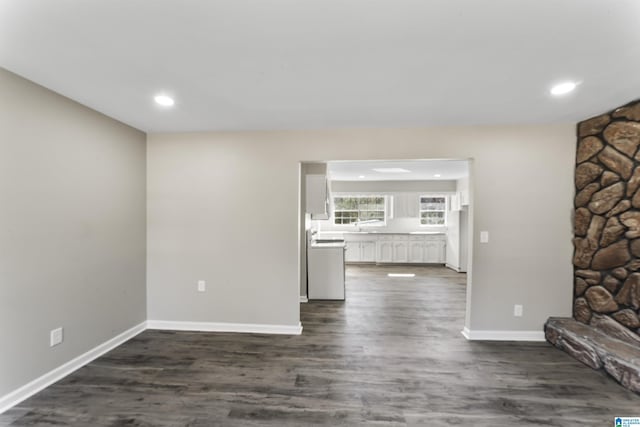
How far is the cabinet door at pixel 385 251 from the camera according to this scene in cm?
741

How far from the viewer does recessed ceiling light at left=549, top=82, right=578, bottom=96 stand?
203cm

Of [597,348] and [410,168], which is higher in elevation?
[410,168]

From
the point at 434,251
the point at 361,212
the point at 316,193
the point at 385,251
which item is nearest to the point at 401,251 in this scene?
the point at 385,251

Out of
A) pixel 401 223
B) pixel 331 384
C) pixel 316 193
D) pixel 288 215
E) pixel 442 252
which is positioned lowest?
pixel 331 384

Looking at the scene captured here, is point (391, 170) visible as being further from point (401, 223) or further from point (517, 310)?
point (517, 310)

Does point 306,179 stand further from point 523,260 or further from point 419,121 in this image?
point 523,260

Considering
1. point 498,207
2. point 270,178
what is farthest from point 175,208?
point 498,207

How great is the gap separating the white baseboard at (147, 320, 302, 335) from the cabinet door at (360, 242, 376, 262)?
4460 millimetres

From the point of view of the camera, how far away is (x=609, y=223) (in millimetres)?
2564

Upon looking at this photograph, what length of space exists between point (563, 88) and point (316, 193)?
9.97 ft

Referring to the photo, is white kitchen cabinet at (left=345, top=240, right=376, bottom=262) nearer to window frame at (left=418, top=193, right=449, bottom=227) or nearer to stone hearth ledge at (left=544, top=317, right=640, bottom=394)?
window frame at (left=418, top=193, right=449, bottom=227)

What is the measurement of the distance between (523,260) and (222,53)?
3.39 metres

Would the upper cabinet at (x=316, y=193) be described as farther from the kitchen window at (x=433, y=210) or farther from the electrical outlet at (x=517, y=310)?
the kitchen window at (x=433, y=210)

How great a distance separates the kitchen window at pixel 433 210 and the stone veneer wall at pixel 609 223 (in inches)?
194
